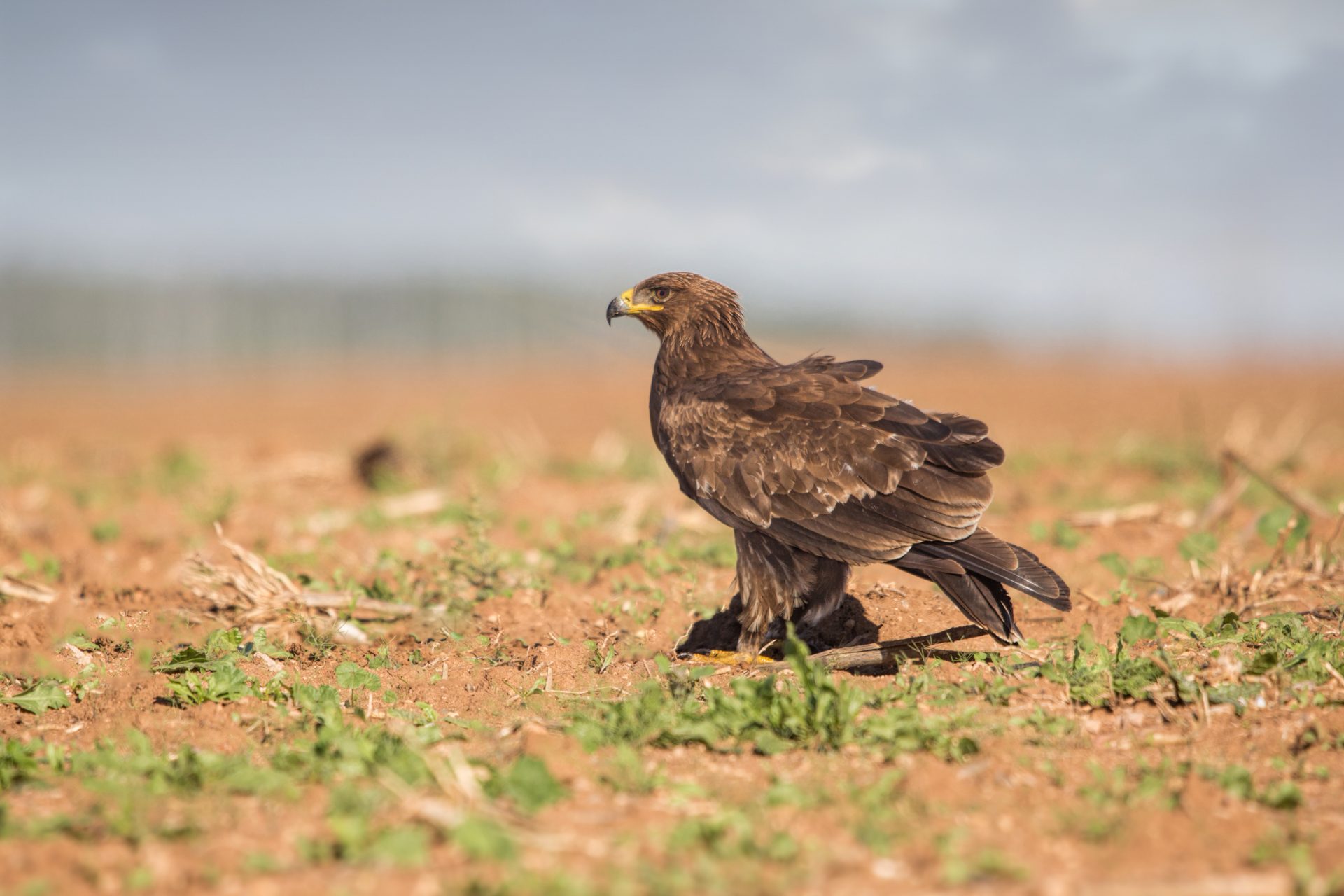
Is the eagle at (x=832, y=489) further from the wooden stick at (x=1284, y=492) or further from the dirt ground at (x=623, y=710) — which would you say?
the wooden stick at (x=1284, y=492)

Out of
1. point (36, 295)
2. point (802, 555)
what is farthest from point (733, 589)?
point (36, 295)

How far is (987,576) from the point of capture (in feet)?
17.4

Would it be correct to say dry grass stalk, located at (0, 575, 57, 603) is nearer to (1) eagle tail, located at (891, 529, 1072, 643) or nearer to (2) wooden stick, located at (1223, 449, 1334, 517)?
(1) eagle tail, located at (891, 529, 1072, 643)

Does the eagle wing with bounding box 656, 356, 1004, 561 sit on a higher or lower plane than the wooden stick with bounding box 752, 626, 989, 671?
higher


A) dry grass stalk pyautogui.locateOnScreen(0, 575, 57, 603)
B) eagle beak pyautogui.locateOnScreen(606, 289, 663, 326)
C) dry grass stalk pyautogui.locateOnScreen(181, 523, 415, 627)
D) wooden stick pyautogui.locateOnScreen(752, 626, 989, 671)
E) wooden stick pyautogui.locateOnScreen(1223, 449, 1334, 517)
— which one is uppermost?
eagle beak pyautogui.locateOnScreen(606, 289, 663, 326)

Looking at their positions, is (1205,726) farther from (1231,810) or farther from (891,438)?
(891,438)

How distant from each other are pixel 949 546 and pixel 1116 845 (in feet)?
7.46

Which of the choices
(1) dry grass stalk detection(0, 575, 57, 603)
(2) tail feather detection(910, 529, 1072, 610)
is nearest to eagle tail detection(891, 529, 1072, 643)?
(2) tail feather detection(910, 529, 1072, 610)

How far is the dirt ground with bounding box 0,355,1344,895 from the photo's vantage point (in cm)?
312

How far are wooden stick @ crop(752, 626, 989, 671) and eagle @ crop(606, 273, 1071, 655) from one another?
0.32 metres

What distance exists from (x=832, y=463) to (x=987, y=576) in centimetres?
97

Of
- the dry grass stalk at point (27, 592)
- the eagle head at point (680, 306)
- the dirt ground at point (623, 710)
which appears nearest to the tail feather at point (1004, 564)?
the dirt ground at point (623, 710)

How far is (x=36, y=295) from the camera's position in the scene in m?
130

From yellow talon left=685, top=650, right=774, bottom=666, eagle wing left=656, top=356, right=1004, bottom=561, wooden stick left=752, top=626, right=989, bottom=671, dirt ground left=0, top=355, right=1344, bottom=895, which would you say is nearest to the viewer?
dirt ground left=0, top=355, right=1344, bottom=895
